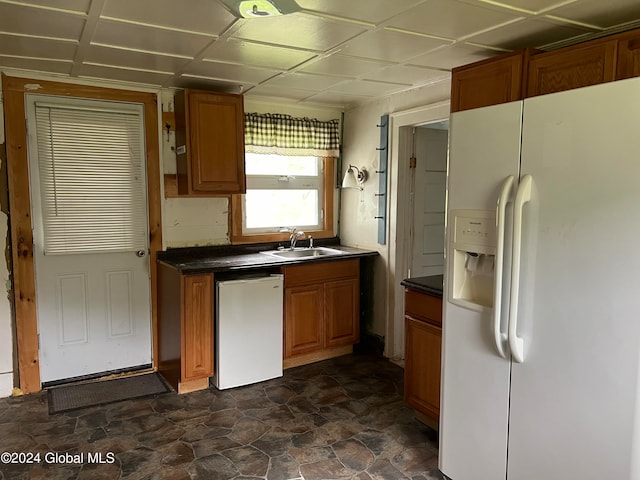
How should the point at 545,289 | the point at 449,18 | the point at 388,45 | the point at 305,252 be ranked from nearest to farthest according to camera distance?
the point at 545,289 < the point at 449,18 < the point at 388,45 < the point at 305,252

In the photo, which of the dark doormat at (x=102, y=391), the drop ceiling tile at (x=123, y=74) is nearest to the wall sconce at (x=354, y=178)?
the drop ceiling tile at (x=123, y=74)

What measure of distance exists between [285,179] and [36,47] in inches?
84.6

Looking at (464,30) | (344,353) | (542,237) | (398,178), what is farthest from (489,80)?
(344,353)

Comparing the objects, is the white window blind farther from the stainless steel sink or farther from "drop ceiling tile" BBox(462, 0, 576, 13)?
"drop ceiling tile" BBox(462, 0, 576, 13)

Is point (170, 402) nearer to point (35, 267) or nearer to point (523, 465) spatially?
point (35, 267)

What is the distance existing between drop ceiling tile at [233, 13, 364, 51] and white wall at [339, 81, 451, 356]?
136 centimetres

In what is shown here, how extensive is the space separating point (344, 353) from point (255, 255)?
1.16 meters

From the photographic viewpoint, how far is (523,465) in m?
1.94

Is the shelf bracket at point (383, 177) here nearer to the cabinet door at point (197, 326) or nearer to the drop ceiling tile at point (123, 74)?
the cabinet door at point (197, 326)

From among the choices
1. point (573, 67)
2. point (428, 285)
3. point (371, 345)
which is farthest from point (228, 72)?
point (371, 345)

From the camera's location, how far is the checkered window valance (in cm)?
398

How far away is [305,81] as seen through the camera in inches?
133

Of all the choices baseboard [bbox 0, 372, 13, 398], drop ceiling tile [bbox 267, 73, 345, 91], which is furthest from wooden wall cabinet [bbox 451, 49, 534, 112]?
baseboard [bbox 0, 372, 13, 398]

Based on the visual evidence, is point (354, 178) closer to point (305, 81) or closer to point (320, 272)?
point (320, 272)
